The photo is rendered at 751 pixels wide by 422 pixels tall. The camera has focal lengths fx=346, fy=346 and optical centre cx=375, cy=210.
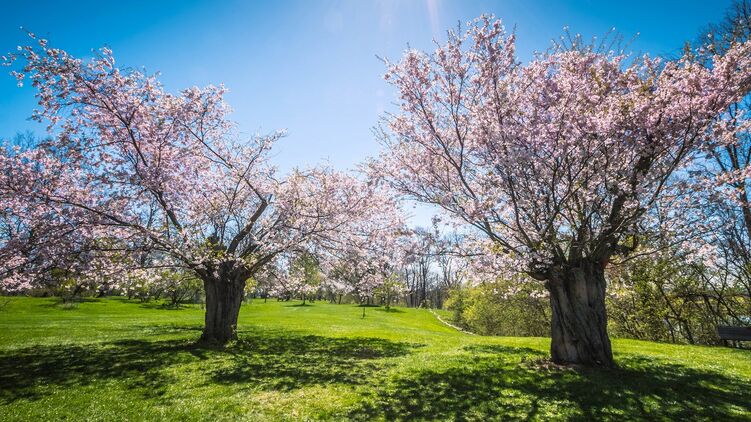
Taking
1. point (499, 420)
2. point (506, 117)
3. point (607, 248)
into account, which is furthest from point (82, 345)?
point (607, 248)

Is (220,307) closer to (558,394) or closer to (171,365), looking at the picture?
(171,365)

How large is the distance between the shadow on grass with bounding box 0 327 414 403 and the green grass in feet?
0.13

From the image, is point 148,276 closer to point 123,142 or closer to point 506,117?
point 123,142

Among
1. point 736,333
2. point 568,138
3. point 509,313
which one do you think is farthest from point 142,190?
point 509,313

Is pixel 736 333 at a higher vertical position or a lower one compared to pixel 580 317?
lower

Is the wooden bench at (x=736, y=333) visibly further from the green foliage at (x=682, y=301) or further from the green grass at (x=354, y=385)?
the green foliage at (x=682, y=301)

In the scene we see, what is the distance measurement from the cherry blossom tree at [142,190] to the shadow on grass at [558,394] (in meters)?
7.33

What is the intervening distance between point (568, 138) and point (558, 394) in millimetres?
5946

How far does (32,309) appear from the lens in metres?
31.9

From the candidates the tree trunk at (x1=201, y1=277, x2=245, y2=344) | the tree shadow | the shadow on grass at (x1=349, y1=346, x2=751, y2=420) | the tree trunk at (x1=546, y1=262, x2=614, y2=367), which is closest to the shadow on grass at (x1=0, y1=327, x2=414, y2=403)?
the tree shadow

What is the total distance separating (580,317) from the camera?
392 inches

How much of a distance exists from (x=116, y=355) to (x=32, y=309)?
30.3m

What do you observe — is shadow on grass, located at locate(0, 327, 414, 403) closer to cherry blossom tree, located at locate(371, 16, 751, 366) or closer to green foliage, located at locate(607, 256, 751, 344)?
cherry blossom tree, located at locate(371, 16, 751, 366)

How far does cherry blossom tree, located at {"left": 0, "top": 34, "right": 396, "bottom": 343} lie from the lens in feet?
33.1
